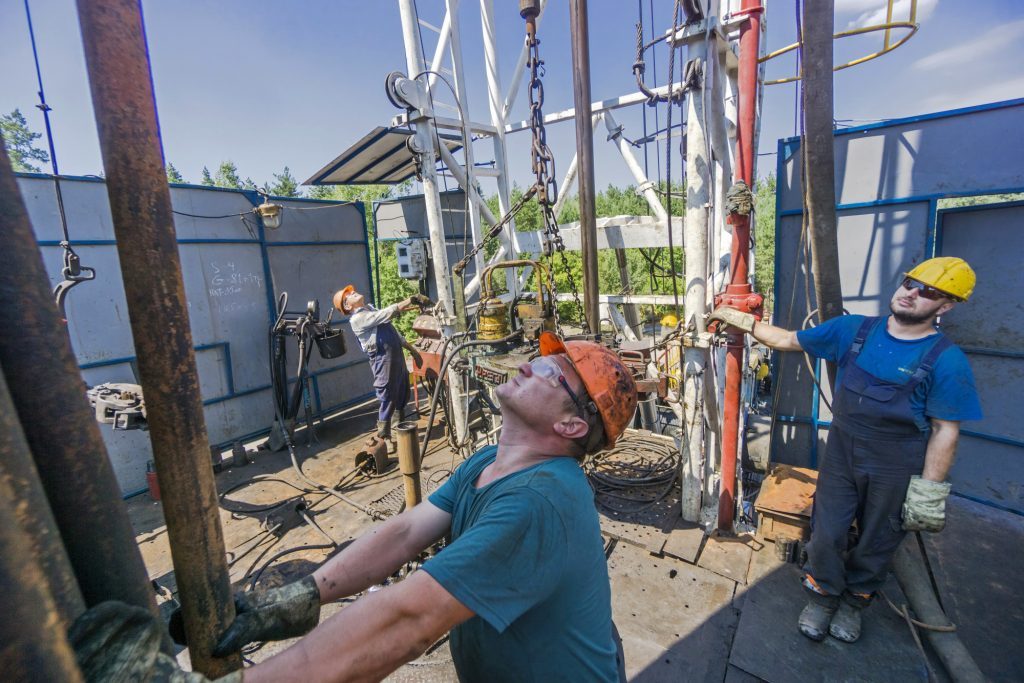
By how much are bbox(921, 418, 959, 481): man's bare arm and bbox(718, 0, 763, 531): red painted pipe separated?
118cm

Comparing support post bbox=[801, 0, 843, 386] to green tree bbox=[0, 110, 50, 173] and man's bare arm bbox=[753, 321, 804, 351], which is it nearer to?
man's bare arm bbox=[753, 321, 804, 351]

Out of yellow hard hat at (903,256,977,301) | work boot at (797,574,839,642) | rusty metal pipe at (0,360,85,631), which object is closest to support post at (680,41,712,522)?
work boot at (797,574,839,642)

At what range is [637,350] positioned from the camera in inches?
174

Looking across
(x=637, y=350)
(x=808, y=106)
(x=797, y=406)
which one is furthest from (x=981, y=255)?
(x=637, y=350)

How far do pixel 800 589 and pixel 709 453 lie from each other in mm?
1086

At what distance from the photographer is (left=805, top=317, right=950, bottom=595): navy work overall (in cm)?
267

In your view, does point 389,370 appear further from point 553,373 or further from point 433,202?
point 553,373

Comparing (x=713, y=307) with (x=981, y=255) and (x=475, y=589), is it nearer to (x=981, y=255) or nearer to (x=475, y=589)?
(x=981, y=255)

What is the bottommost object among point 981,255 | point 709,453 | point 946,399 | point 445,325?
point 709,453

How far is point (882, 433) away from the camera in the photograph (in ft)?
9.00

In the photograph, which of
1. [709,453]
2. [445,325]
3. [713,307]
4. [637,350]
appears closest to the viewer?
[713,307]

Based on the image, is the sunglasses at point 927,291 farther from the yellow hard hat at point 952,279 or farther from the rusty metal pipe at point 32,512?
the rusty metal pipe at point 32,512

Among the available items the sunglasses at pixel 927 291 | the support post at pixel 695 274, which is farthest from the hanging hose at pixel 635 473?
the sunglasses at pixel 927 291

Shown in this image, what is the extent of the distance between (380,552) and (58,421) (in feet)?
3.32
